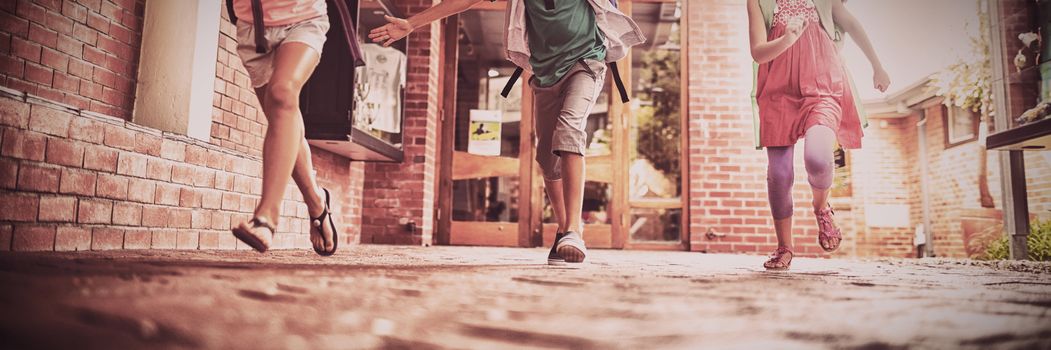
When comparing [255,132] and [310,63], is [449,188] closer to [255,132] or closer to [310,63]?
[255,132]

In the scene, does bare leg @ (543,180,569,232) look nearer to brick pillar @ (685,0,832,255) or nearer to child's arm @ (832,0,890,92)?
child's arm @ (832,0,890,92)

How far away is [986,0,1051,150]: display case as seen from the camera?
165 inches

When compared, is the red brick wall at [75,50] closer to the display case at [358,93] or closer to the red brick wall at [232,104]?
the red brick wall at [232,104]

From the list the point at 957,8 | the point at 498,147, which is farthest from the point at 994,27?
the point at 498,147

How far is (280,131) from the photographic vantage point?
1990mm

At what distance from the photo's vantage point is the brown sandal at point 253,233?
1.75 meters

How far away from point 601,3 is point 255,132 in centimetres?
208

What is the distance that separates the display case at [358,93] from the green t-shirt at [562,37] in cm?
74

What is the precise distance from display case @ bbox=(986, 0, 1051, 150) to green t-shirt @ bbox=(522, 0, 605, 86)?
3248 millimetres

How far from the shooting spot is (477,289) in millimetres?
1200

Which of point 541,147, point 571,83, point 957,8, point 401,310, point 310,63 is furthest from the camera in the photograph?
point 957,8

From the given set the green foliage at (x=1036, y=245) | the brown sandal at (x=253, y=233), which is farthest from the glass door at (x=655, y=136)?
the brown sandal at (x=253, y=233)

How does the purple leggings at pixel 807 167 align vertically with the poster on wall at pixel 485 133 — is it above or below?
below

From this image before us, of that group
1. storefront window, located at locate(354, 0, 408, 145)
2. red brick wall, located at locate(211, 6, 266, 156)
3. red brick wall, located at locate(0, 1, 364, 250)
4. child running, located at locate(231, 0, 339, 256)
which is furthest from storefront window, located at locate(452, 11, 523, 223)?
child running, located at locate(231, 0, 339, 256)
